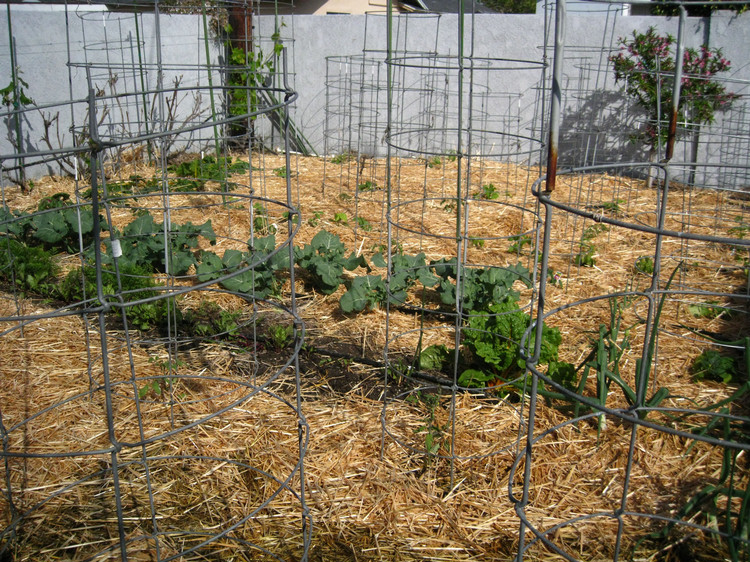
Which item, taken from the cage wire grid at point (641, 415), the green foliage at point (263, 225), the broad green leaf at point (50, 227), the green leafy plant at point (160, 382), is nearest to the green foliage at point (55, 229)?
the broad green leaf at point (50, 227)

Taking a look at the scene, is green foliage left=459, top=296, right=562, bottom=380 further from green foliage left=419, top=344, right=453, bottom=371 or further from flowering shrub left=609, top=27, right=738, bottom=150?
flowering shrub left=609, top=27, right=738, bottom=150

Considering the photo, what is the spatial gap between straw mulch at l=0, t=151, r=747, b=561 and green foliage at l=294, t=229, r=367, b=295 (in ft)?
0.60

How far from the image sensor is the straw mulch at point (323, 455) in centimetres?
252

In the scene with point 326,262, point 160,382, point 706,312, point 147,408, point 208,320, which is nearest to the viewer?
point 147,408

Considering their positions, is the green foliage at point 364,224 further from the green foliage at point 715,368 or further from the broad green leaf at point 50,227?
the green foliage at point 715,368

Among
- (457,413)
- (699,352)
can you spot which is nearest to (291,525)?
→ (457,413)

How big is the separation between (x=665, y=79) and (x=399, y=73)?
384 centimetres

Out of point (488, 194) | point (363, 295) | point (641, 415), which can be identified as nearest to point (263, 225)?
point (363, 295)

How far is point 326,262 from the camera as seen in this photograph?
15.0ft

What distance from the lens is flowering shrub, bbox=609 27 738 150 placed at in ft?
26.6

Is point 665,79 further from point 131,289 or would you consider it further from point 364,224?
point 131,289

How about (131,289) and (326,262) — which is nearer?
(131,289)

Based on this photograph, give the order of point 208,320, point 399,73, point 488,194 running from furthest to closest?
1. point 399,73
2. point 488,194
3. point 208,320

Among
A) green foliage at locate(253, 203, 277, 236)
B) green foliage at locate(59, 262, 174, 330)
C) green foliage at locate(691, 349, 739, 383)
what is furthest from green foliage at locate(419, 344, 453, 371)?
green foliage at locate(253, 203, 277, 236)
